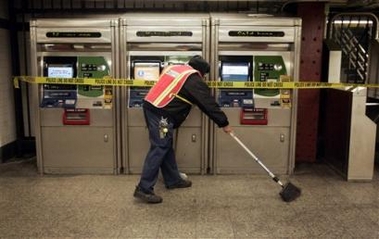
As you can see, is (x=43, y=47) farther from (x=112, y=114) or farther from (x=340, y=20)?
(x=340, y=20)

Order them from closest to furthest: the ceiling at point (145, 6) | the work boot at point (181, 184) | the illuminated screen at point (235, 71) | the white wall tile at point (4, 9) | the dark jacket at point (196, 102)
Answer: the dark jacket at point (196, 102), the work boot at point (181, 184), the illuminated screen at point (235, 71), the white wall tile at point (4, 9), the ceiling at point (145, 6)

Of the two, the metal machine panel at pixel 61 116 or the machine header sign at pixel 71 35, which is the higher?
the machine header sign at pixel 71 35

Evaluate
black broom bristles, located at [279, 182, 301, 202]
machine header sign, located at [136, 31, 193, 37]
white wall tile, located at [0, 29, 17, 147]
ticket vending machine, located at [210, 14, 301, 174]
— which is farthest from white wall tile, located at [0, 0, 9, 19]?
black broom bristles, located at [279, 182, 301, 202]

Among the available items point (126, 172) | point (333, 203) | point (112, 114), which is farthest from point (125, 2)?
point (333, 203)

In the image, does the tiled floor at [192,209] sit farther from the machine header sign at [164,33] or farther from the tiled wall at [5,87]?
the machine header sign at [164,33]

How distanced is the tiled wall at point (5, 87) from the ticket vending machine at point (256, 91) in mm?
2708

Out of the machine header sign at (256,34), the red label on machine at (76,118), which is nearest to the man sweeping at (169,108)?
the machine header sign at (256,34)

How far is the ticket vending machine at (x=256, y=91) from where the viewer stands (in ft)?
13.9

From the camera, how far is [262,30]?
4.23 meters

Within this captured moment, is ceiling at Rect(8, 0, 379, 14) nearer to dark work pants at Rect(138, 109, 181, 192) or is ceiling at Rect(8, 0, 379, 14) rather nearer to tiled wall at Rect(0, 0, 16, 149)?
tiled wall at Rect(0, 0, 16, 149)

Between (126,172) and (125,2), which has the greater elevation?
(125,2)

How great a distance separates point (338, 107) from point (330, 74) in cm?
48

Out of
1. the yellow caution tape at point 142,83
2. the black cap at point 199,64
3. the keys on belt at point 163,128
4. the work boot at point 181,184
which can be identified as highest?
the black cap at point 199,64

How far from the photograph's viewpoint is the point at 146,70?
4324 mm
